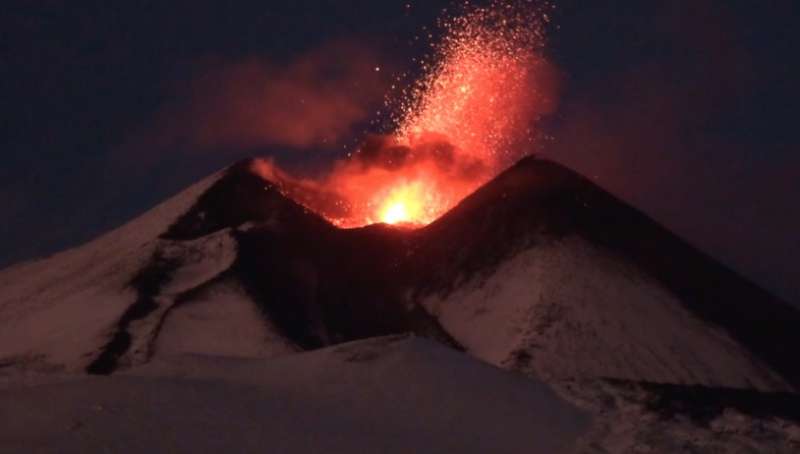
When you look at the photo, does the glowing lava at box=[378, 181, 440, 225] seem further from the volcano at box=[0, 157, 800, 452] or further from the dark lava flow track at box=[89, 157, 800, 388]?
the dark lava flow track at box=[89, 157, 800, 388]

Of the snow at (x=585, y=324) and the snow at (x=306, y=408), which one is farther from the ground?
the snow at (x=585, y=324)

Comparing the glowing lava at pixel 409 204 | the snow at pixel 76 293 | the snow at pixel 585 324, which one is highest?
the glowing lava at pixel 409 204

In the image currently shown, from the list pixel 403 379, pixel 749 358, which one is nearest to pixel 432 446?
pixel 403 379

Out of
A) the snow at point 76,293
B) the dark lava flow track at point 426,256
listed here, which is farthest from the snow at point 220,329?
the snow at point 76,293

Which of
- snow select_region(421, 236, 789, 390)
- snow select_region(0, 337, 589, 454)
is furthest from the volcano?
snow select_region(0, 337, 589, 454)

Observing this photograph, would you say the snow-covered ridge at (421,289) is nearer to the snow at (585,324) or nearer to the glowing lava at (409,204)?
the snow at (585,324)

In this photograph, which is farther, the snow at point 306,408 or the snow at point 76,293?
the snow at point 76,293
